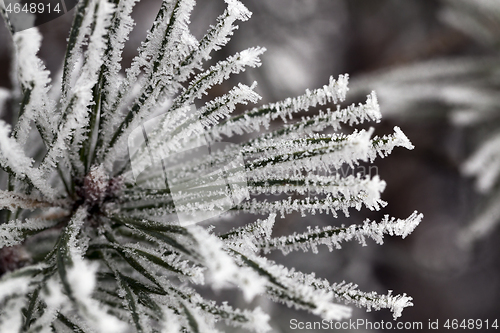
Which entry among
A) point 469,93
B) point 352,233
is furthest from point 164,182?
point 469,93

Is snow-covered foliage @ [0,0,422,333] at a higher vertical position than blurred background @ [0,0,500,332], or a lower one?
lower

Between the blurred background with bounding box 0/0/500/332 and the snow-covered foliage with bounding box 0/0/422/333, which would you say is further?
the blurred background with bounding box 0/0/500/332

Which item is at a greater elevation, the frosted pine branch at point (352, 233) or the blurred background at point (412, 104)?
the blurred background at point (412, 104)

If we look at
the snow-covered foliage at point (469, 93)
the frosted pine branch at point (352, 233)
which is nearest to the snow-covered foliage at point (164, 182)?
the frosted pine branch at point (352, 233)

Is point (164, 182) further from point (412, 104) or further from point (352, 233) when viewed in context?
point (412, 104)

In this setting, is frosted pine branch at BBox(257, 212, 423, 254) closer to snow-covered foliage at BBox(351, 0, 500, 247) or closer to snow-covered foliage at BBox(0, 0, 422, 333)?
snow-covered foliage at BBox(0, 0, 422, 333)

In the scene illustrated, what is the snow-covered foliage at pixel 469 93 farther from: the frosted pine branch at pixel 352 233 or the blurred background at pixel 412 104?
the frosted pine branch at pixel 352 233

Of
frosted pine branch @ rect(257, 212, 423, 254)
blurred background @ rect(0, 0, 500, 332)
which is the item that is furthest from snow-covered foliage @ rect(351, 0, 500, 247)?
frosted pine branch @ rect(257, 212, 423, 254)
